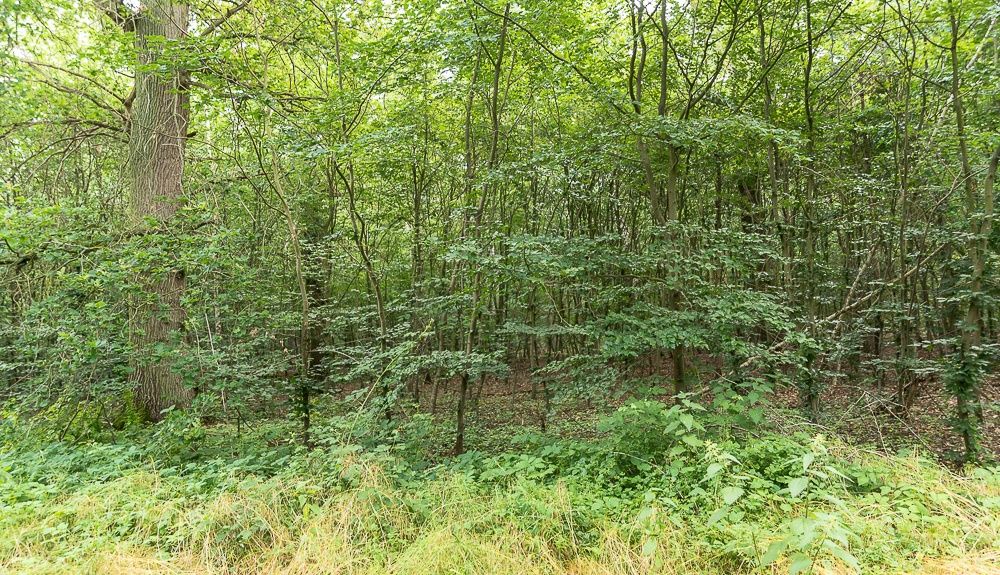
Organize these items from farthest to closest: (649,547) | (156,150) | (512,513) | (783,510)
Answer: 1. (156,150)
2. (512,513)
3. (783,510)
4. (649,547)

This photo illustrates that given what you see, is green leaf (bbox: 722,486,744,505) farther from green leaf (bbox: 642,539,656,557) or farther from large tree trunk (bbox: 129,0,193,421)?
large tree trunk (bbox: 129,0,193,421)

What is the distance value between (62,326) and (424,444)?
12.6ft

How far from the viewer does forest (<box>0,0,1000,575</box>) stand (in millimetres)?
3018

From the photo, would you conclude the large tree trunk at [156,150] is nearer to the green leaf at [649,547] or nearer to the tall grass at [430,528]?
the tall grass at [430,528]

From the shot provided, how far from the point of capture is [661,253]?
4.42 meters

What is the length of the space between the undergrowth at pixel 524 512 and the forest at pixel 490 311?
3cm

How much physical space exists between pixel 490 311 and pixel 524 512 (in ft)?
8.70

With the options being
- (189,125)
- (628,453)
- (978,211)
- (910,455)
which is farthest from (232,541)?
(978,211)

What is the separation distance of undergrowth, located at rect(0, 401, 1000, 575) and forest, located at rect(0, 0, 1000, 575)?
0.03 metres

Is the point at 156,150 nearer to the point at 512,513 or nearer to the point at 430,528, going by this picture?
the point at 430,528

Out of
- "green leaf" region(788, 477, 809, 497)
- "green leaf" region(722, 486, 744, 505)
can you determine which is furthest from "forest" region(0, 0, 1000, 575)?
"green leaf" region(788, 477, 809, 497)

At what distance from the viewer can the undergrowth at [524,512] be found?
104 inches

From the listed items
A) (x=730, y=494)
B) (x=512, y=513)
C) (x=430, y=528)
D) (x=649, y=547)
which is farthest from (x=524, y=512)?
(x=730, y=494)

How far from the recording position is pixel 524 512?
326 centimetres
